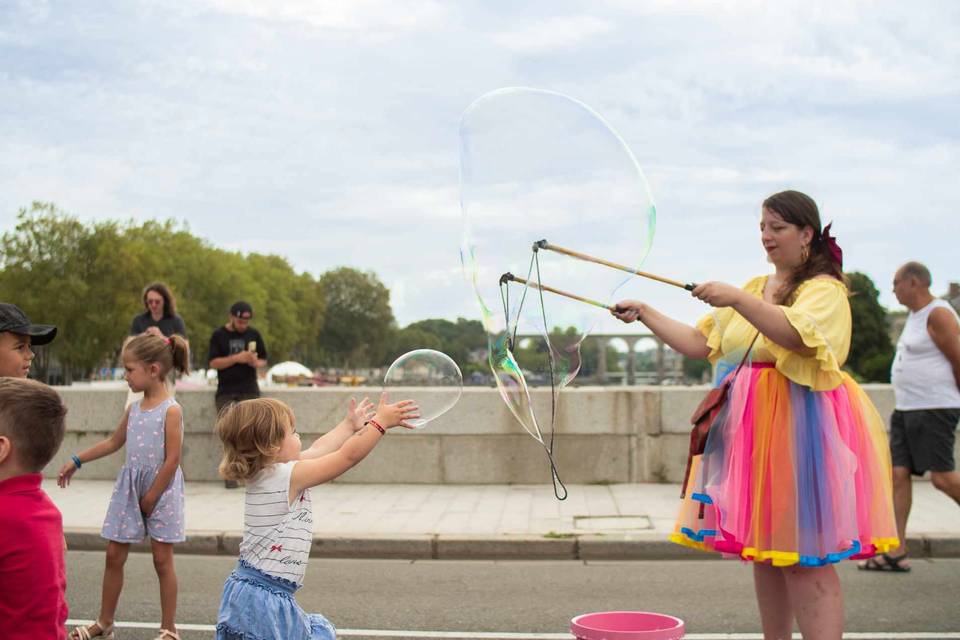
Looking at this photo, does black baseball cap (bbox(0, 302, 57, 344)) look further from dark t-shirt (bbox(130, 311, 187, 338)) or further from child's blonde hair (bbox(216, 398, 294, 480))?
dark t-shirt (bbox(130, 311, 187, 338))

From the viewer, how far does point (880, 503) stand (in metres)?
4.03

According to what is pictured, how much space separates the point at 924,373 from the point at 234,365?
258 inches

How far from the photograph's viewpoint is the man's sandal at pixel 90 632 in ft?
17.3

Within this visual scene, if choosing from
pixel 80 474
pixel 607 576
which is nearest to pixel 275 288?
pixel 80 474

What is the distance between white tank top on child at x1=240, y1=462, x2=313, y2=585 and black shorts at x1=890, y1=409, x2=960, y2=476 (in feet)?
15.4

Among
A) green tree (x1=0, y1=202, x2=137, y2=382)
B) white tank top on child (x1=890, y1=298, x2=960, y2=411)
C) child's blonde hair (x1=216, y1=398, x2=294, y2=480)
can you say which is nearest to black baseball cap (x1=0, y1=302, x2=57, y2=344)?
child's blonde hair (x1=216, y1=398, x2=294, y2=480)

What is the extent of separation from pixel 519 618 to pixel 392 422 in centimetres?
285

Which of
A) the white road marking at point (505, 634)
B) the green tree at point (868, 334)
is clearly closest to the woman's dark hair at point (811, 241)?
the white road marking at point (505, 634)

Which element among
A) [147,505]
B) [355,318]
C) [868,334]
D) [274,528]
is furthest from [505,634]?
[355,318]

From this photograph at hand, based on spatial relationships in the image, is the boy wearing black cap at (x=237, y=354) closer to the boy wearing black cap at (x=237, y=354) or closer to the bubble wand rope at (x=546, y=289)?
the boy wearing black cap at (x=237, y=354)

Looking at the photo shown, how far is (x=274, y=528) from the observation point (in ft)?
12.3

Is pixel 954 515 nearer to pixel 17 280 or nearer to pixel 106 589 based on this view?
pixel 106 589

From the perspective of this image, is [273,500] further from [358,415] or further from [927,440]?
[927,440]

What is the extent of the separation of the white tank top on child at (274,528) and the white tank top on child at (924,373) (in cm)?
470
